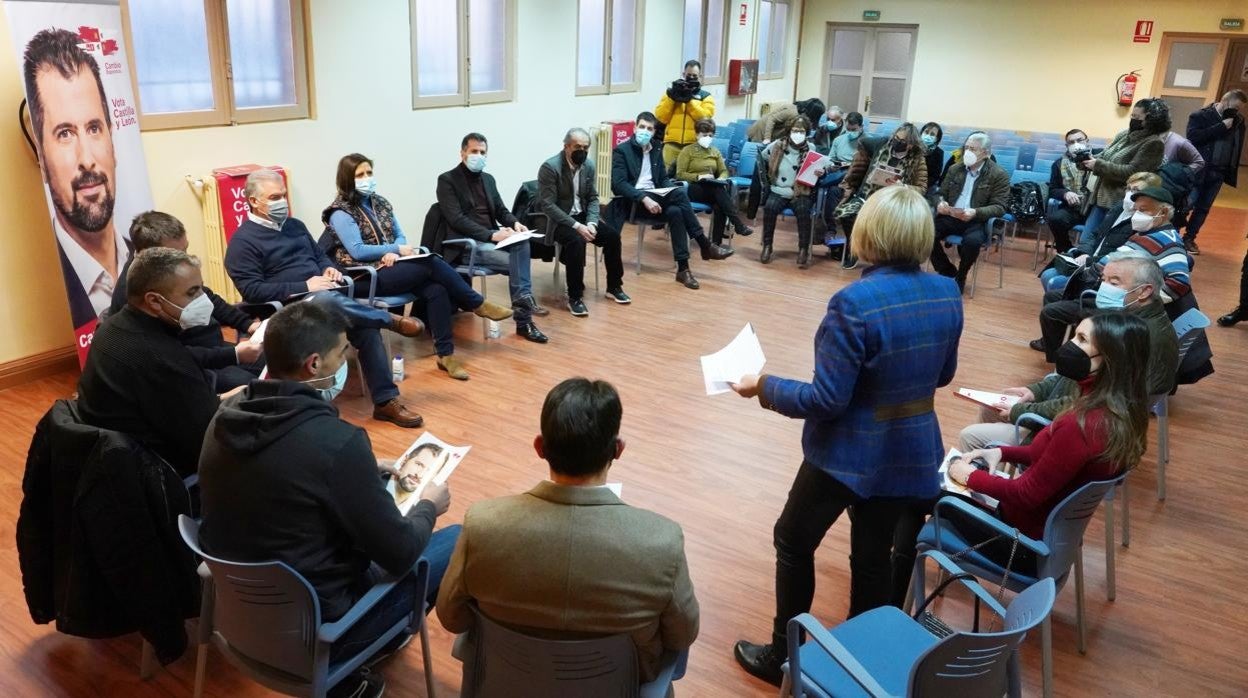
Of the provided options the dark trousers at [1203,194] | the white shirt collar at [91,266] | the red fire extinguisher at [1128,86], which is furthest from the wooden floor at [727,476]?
the red fire extinguisher at [1128,86]

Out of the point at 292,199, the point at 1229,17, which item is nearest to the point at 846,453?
the point at 292,199

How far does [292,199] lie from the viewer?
591 centimetres

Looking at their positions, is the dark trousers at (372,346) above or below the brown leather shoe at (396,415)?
above

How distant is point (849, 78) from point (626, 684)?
13.8 metres

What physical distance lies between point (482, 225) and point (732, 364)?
3.52 m

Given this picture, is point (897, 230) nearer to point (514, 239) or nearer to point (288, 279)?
point (288, 279)

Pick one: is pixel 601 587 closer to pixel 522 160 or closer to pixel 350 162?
pixel 350 162

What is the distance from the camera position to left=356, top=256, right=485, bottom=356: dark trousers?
4.96 meters

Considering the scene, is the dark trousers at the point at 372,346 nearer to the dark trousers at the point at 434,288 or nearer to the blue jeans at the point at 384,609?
the dark trousers at the point at 434,288

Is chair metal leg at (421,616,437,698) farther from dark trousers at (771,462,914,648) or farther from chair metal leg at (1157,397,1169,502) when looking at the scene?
chair metal leg at (1157,397,1169,502)

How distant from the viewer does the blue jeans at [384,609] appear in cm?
214

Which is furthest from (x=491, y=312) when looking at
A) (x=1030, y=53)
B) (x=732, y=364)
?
(x=1030, y=53)

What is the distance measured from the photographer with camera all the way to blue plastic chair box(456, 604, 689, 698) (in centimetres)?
681

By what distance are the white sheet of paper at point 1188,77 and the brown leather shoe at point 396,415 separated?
1241 cm
